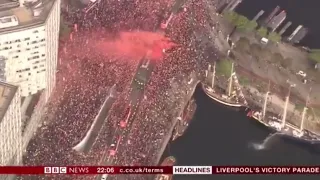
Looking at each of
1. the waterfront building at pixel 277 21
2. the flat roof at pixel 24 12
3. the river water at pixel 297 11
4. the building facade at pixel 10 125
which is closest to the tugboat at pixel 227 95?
the waterfront building at pixel 277 21

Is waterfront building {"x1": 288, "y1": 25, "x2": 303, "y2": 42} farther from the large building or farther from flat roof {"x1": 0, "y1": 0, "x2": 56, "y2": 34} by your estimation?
flat roof {"x1": 0, "y1": 0, "x2": 56, "y2": 34}

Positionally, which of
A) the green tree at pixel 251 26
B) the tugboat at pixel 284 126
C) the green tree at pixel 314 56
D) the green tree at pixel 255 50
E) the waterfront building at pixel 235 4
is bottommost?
the tugboat at pixel 284 126

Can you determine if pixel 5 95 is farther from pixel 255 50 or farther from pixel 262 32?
pixel 262 32

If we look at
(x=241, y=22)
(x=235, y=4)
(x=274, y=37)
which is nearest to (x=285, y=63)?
(x=274, y=37)

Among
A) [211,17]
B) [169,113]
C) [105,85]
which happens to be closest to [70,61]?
[105,85]

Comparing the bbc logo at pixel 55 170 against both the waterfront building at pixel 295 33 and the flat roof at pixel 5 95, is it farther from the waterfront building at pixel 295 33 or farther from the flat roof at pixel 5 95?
the waterfront building at pixel 295 33

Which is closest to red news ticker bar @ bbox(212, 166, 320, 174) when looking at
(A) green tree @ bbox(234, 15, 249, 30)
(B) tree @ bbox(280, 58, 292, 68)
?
(B) tree @ bbox(280, 58, 292, 68)
